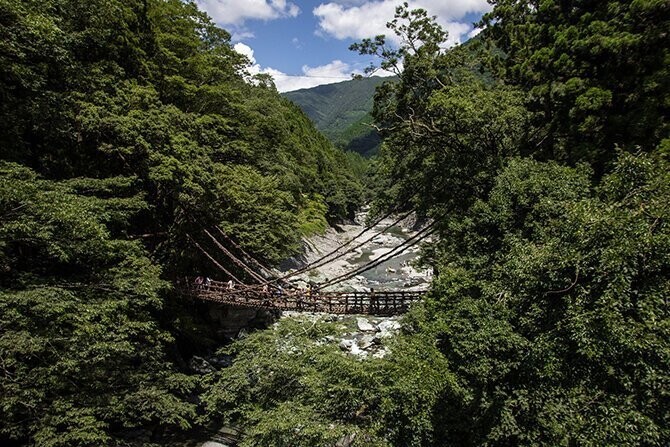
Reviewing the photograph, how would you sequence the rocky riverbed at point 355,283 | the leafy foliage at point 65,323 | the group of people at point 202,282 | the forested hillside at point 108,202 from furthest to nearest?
the group of people at point 202,282 < the rocky riverbed at point 355,283 < the forested hillside at point 108,202 < the leafy foliage at point 65,323

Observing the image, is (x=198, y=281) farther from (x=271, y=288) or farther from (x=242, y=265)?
(x=271, y=288)

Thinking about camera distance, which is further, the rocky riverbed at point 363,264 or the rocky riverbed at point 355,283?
the rocky riverbed at point 363,264

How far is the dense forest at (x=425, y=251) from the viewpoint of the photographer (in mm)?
5047

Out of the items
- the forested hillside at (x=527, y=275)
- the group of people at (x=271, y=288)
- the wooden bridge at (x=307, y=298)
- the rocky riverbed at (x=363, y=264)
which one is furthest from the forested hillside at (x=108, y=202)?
the rocky riverbed at (x=363, y=264)

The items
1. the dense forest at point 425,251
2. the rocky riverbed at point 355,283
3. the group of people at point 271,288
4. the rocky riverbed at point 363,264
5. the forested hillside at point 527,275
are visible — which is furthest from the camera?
the rocky riverbed at point 363,264

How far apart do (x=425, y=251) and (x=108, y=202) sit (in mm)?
9008

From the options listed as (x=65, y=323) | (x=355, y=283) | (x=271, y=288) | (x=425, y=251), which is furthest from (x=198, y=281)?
(x=355, y=283)

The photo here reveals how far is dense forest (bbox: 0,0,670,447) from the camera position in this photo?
16.6 ft

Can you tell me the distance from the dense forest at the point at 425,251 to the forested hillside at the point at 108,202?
7 centimetres

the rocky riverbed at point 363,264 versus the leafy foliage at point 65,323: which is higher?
the leafy foliage at point 65,323

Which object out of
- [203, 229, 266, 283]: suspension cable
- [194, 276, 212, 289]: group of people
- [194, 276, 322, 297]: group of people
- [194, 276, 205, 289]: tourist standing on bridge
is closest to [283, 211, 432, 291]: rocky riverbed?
[194, 276, 322, 297]: group of people

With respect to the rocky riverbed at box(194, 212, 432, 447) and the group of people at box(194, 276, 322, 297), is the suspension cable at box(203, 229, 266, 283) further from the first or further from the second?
the rocky riverbed at box(194, 212, 432, 447)

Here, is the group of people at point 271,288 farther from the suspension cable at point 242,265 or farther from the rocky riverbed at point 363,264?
the rocky riverbed at point 363,264

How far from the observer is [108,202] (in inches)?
341
